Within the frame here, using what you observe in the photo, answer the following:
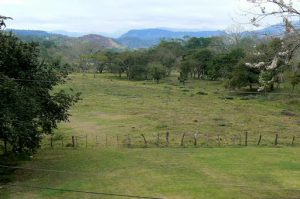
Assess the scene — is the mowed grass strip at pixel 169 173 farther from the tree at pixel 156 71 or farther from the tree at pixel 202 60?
the tree at pixel 202 60

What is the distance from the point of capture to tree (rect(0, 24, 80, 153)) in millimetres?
22906

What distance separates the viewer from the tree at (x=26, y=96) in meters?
22.9

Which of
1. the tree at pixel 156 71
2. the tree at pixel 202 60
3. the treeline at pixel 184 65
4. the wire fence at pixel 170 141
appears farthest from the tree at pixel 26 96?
the tree at pixel 202 60

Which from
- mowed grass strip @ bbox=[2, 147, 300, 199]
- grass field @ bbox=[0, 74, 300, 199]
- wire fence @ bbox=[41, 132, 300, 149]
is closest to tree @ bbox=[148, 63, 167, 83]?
grass field @ bbox=[0, 74, 300, 199]

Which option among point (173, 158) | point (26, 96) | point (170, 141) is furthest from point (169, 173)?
point (170, 141)

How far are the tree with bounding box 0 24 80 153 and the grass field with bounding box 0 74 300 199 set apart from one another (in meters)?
2.57

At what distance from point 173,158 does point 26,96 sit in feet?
35.5

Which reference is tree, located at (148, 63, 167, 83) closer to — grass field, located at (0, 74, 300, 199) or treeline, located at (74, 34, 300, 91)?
treeline, located at (74, 34, 300, 91)

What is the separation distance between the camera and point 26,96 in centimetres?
2416

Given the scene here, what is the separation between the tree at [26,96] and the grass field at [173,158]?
2573 millimetres

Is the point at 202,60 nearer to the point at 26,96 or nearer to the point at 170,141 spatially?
Answer: the point at 170,141

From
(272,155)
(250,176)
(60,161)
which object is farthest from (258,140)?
(60,161)

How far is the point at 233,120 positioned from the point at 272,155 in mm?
17380

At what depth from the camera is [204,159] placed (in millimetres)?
29328
